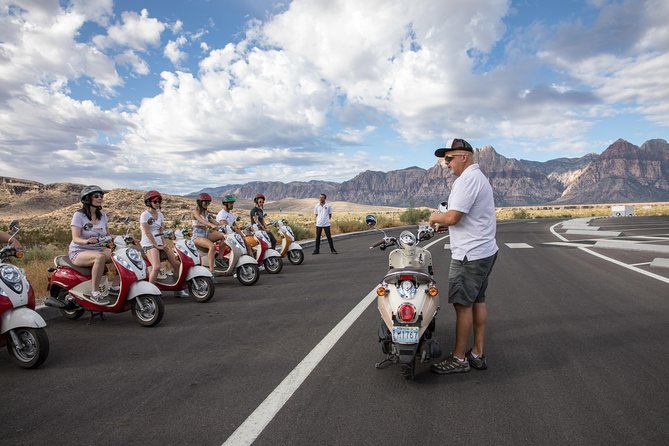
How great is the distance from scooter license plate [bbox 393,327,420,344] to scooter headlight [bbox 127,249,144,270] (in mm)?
4108

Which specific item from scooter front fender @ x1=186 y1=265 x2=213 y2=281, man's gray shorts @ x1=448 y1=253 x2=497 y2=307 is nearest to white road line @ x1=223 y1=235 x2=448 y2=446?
man's gray shorts @ x1=448 y1=253 x2=497 y2=307

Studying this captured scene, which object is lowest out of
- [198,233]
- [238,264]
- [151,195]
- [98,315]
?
[98,315]

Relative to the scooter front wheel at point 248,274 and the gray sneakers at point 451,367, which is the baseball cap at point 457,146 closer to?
the gray sneakers at point 451,367

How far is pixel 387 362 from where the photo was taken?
4.72 metres

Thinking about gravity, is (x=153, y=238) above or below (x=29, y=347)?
above

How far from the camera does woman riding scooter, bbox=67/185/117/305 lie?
652 cm

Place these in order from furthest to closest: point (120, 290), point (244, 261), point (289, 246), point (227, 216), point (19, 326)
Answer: point (289, 246) → point (227, 216) → point (244, 261) → point (120, 290) → point (19, 326)

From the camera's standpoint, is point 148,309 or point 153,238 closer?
point 148,309

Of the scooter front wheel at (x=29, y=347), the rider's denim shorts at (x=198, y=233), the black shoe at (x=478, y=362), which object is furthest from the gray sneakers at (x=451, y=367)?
the rider's denim shorts at (x=198, y=233)

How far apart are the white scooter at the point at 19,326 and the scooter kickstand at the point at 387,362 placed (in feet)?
11.5

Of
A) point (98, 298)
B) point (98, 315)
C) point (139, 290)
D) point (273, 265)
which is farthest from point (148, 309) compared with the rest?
point (273, 265)

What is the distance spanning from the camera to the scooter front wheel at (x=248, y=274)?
32.4 ft

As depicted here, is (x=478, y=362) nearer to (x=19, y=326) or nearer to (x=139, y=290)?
(x=139, y=290)

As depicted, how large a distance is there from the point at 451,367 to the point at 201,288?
5.14 meters
